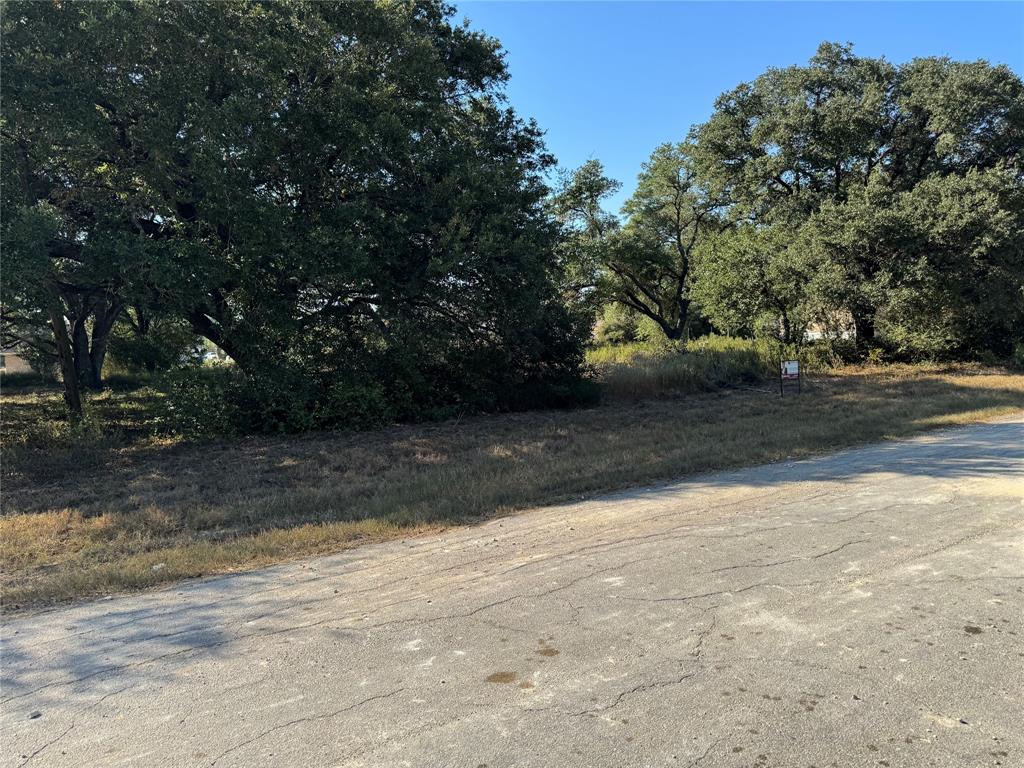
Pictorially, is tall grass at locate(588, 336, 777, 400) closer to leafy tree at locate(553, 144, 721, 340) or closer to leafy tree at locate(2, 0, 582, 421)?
leafy tree at locate(2, 0, 582, 421)

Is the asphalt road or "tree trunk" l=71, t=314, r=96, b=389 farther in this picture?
"tree trunk" l=71, t=314, r=96, b=389

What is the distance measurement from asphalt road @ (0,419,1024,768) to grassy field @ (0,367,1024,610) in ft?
3.13

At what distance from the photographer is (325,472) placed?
9734mm

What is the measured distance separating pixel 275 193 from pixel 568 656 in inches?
494

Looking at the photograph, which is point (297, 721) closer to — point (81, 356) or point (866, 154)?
point (866, 154)

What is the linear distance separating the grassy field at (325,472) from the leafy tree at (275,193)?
2.53 meters

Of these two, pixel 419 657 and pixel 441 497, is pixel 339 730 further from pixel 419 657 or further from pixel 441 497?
pixel 441 497

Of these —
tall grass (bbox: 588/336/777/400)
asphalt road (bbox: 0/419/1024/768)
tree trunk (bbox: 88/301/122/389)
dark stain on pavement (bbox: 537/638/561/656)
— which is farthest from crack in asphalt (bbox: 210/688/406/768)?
tree trunk (bbox: 88/301/122/389)

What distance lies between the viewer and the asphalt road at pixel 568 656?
2.84 meters

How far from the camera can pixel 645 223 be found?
1435 inches

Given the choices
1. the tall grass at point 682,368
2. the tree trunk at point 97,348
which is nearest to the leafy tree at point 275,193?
the tall grass at point 682,368

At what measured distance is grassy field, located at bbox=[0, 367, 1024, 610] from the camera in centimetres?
610

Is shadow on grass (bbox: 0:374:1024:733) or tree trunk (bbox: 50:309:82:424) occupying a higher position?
tree trunk (bbox: 50:309:82:424)

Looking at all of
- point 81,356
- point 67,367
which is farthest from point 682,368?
point 81,356
